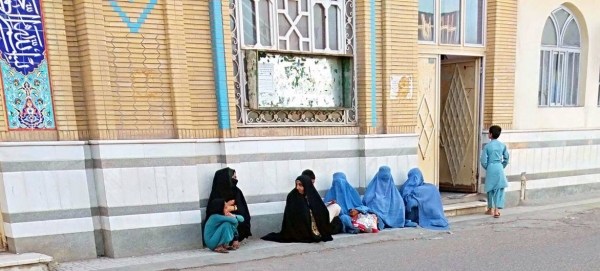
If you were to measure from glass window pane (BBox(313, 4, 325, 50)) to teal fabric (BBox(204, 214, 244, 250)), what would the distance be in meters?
2.69

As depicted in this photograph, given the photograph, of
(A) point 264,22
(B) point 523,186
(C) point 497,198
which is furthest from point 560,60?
(A) point 264,22

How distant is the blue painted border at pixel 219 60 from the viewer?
4824 mm

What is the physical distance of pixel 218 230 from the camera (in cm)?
464

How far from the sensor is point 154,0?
14.8 ft

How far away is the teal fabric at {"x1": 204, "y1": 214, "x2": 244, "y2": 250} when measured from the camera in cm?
462

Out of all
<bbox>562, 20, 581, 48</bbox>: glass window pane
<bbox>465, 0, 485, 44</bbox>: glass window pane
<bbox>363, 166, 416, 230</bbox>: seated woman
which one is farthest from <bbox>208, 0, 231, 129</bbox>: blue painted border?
<bbox>562, 20, 581, 48</bbox>: glass window pane

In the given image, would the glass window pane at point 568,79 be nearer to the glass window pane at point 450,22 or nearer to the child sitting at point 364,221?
the glass window pane at point 450,22

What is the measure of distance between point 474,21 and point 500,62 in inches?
33.9

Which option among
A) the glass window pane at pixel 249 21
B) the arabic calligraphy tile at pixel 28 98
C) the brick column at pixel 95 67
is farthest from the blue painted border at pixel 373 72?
the arabic calligraphy tile at pixel 28 98

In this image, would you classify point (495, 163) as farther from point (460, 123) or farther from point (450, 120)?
point (450, 120)

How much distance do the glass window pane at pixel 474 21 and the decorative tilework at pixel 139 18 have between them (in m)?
5.25

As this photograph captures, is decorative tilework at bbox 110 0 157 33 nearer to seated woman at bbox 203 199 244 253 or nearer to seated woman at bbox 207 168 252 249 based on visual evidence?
seated woman at bbox 207 168 252 249

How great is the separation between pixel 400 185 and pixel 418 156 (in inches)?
34.0

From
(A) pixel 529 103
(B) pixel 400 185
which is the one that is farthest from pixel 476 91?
(B) pixel 400 185
